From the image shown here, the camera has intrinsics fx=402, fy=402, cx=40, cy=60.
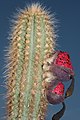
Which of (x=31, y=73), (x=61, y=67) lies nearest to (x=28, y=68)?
(x=31, y=73)

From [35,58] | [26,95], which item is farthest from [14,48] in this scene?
[26,95]

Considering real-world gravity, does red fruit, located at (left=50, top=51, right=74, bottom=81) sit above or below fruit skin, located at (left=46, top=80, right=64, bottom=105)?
above

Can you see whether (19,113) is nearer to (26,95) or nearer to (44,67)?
(26,95)

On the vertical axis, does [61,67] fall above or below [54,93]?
above

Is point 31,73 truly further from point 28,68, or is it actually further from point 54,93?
point 54,93

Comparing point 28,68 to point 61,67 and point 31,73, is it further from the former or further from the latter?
point 61,67

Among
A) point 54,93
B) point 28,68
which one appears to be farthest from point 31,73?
point 54,93
